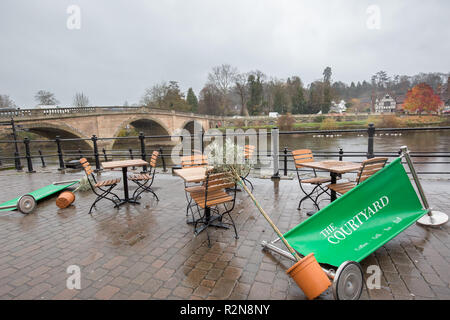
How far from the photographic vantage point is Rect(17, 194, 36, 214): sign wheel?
4129 millimetres

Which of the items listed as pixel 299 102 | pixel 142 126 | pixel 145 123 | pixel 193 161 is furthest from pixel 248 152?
pixel 299 102

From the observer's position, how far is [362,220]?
2396 mm

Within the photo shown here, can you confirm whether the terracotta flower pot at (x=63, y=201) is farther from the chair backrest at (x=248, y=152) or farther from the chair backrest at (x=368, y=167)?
the chair backrest at (x=368, y=167)

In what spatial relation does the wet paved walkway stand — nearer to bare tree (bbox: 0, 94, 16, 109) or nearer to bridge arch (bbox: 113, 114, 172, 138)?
bridge arch (bbox: 113, 114, 172, 138)

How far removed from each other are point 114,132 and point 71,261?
24647mm

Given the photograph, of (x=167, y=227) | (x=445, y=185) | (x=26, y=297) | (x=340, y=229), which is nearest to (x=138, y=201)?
(x=167, y=227)

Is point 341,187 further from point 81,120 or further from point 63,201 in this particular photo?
point 81,120

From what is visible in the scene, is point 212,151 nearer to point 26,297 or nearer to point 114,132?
point 26,297

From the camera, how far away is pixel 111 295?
2.06m

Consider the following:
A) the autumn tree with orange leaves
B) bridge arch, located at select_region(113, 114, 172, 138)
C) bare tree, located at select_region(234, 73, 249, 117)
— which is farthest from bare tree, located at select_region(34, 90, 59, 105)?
the autumn tree with orange leaves

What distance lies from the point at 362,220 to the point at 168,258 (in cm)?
199

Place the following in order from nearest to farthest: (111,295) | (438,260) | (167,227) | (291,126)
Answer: (111,295)
(438,260)
(167,227)
(291,126)

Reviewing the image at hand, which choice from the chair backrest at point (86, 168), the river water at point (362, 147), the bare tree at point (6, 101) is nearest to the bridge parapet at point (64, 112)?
the river water at point (362, 147)

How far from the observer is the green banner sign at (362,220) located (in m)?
2.28
